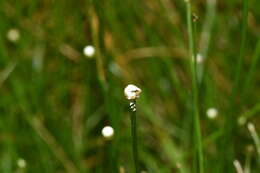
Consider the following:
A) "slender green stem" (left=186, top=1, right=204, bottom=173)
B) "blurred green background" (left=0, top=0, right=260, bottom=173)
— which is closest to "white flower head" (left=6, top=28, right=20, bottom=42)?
"blurred green background" (left=0, top=0, right=260, bottom=173)

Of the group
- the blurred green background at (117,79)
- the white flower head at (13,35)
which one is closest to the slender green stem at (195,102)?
the blurred green background at (117,79)

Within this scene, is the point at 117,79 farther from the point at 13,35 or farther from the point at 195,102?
the point at 195,102

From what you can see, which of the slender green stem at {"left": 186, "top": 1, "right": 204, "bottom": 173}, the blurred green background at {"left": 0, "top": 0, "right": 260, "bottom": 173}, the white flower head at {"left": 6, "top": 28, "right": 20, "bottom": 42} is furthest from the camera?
the white flower head at {"left": 6, "top": 28, "right": 20, "bottom": 42}

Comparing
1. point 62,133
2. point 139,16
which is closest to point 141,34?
point 139,16

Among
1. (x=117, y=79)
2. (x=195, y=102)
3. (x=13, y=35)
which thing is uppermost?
(x=13, y=35)

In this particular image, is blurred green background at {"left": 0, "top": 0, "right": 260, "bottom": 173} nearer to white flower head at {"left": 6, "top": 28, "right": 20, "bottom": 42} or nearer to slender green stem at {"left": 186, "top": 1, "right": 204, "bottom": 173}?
white flower head at {"left": 6, "top": 28, "right": 20, "bottom": 42}

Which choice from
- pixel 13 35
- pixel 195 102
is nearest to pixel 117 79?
pixel 13 35

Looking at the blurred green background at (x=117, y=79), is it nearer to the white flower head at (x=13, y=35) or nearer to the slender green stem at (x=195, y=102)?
the white flower head at (x=13, y=35)

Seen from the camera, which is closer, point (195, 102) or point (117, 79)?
point (195, 102)
